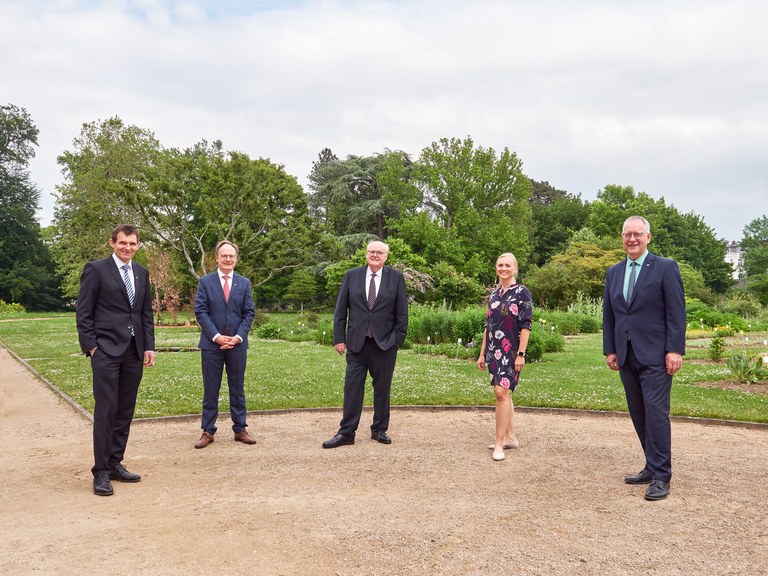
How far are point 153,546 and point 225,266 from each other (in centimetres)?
335

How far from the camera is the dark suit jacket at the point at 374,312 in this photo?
6500mm

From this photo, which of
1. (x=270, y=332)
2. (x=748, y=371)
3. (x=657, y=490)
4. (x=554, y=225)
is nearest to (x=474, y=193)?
(x=554, y=225)

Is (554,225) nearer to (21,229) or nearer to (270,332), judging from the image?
(270,332)

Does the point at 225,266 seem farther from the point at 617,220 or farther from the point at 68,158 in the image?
the point at 617,220

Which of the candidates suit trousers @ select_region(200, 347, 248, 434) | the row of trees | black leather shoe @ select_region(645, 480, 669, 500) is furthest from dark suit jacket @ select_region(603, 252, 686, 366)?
the row of trees

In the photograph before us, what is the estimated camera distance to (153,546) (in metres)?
3.72

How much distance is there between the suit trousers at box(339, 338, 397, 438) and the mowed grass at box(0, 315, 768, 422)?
2158mm

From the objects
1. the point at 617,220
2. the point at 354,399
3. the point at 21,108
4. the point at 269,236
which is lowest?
the point at 354,399

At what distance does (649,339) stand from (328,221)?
40.7 metres

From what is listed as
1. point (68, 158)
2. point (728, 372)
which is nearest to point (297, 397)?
point (728, 372)

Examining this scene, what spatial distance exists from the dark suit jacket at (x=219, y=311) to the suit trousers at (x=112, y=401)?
48.1 inches

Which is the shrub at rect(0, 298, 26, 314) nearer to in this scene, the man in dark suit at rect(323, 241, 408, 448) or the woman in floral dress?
the man in dark suit at rect(323, 241, 408, 448)

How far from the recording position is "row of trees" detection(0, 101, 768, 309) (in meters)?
31.5

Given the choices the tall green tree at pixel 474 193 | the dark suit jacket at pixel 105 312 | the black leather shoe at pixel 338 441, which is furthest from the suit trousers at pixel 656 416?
the tall green tree at pixel 474 193
